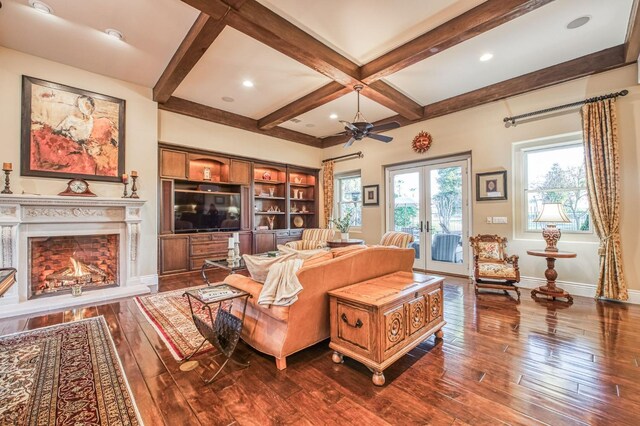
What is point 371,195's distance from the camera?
6.99 m

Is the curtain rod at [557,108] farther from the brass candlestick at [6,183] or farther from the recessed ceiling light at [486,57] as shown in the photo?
the brass candlestick at [6,183]

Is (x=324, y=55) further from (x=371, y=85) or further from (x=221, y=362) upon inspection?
(x=221, y=362)

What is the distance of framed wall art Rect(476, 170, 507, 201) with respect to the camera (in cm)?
494

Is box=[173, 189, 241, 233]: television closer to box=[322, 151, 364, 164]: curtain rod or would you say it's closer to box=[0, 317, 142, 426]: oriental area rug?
box=[322, 151, 364, 164]: curtain rod

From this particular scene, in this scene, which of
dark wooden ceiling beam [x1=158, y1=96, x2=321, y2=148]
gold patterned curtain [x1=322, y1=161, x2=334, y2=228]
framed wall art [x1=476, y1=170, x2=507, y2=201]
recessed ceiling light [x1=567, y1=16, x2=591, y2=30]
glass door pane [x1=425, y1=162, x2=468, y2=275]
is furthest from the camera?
gold patterned curtain [x1=322, y1=161, x2=334, y2=228]

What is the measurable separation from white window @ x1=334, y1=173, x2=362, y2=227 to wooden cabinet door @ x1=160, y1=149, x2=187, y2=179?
13.4ft

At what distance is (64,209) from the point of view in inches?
161

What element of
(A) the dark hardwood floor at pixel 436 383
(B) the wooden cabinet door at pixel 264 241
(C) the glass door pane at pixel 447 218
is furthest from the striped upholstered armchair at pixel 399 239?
(B) the wooden cabinet door at pixel 264 241

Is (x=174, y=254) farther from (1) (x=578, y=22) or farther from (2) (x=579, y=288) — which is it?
(1) (x=578, y=22)

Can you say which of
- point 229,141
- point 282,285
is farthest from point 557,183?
point 229,141

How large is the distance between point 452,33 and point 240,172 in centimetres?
503

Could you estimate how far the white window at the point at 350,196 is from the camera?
760 cm

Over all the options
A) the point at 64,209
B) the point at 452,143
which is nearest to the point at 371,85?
the point at 452,143

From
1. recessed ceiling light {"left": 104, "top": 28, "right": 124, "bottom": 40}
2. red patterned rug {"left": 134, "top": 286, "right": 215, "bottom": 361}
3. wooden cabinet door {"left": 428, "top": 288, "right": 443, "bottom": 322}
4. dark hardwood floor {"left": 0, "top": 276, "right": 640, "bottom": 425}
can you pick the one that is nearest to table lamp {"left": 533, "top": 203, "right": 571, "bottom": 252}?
dark hardwood floor {"left": 0, "top": 276, "right": 640, "bottom": 425}
